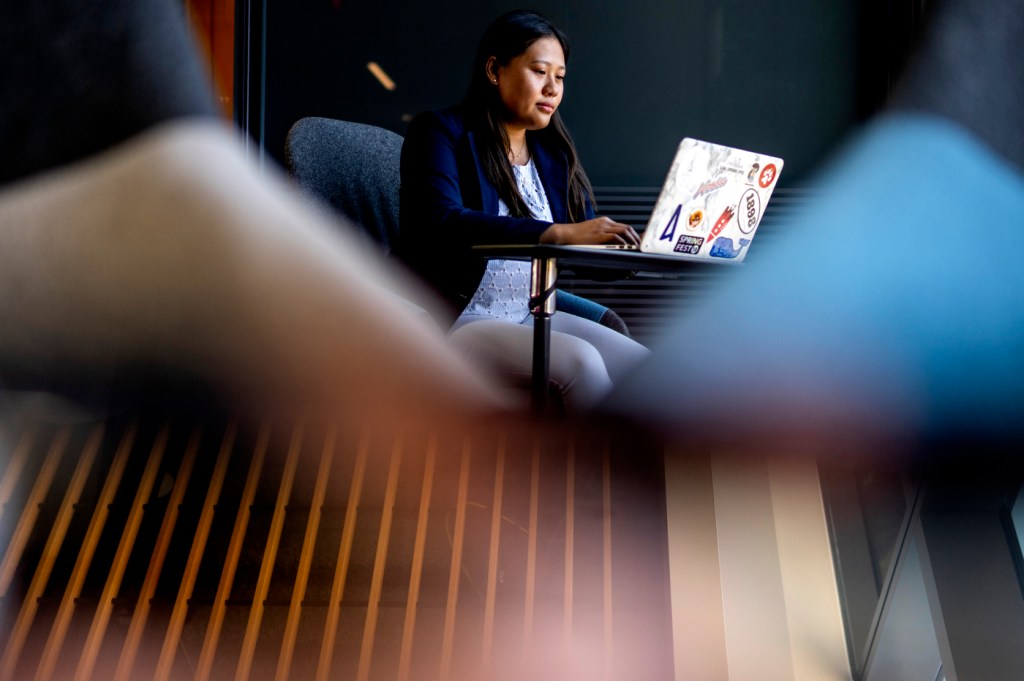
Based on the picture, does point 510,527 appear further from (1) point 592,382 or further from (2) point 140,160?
(2) point 140,160

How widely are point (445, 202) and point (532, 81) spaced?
12.5 inches

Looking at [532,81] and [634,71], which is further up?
[634,71]

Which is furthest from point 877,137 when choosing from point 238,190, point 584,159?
point 584,159

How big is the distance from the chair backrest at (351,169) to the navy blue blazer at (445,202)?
21 centimetres

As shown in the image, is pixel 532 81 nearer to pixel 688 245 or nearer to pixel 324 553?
pixel 688 245

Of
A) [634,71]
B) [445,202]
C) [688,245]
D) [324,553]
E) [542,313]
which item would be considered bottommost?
[324,553]

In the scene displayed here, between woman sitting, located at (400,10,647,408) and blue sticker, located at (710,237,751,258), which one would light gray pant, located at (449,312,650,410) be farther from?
blue sticker, located at (710,237,751,258)

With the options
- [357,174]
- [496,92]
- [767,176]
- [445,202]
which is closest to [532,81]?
[496,92]

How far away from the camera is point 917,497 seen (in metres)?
1.42

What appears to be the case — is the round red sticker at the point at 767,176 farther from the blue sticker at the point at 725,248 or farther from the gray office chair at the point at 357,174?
the gray office chair at the point at 357,174

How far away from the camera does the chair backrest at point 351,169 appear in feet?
6.41

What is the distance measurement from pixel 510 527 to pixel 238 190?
0.65 meters

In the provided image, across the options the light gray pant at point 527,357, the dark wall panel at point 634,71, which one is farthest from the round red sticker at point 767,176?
the dark wall panel at point 634,71

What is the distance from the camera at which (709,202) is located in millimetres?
1419
